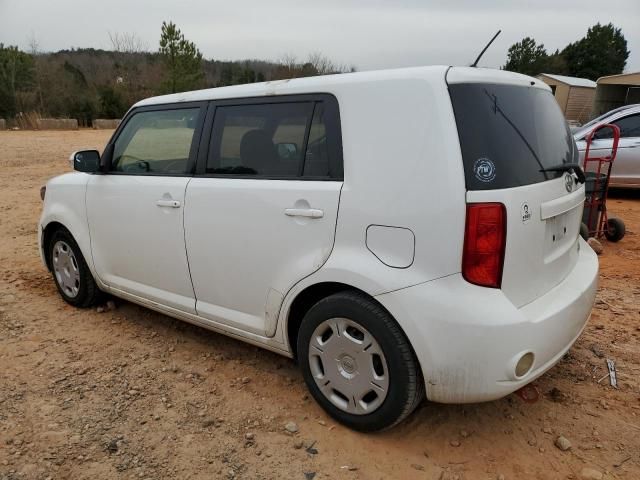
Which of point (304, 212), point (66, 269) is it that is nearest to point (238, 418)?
point (304, 212)

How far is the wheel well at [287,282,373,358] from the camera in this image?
258 cm

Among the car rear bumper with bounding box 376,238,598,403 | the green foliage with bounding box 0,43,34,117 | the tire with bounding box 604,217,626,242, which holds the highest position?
the green foliage with bounding box 0,43,34,117

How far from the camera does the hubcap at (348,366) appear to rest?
2.45 metres

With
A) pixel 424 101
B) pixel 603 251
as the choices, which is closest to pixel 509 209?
pixel 424 101

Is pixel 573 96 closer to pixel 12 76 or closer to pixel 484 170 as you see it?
pixel 484 170

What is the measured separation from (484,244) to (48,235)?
380 cm

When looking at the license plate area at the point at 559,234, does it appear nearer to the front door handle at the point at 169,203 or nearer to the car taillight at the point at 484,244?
the car taillight at the point at 484,244

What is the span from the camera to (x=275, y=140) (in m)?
2.82

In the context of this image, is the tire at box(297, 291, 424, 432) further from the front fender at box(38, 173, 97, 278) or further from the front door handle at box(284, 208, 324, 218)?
the front fender at box(38, 173, 97, 278)

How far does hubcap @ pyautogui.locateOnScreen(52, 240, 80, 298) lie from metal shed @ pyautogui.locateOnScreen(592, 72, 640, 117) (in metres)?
19.4

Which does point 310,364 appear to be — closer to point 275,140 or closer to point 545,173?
point 275,140

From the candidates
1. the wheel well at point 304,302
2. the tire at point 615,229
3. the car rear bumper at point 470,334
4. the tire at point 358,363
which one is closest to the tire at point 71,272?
the wheel well at point 304,302

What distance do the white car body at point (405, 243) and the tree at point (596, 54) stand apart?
57.0 metres

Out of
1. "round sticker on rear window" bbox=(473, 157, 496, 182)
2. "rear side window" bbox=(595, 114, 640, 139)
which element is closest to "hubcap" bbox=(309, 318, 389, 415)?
"round sticker on rear window" bbox=(473, 157, 496, 182)
